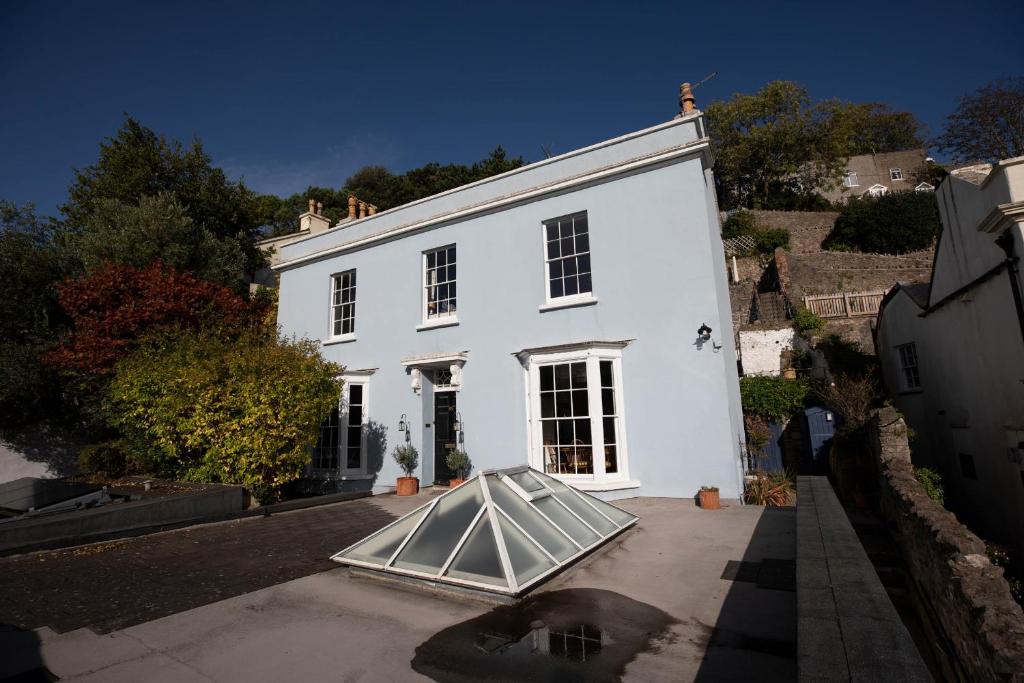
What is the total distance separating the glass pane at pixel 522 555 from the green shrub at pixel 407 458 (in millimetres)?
6883

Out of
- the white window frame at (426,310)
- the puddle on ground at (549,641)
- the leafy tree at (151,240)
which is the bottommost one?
the puddle on ground at (549,641)

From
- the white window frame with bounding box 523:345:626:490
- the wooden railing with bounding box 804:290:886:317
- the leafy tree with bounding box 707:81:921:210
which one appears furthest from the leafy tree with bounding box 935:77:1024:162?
the white window frame with bounding box 523:345:626:490

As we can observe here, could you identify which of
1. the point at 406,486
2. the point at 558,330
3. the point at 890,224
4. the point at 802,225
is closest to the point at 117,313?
the point at 406,486

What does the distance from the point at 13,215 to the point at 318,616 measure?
19.2m

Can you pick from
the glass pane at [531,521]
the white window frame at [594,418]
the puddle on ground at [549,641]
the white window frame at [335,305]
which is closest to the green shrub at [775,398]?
the white window frame at [594,418]

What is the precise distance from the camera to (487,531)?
4.75 m

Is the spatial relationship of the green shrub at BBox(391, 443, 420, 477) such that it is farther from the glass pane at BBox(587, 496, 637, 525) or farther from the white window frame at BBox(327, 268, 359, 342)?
the glass pane at BBox(587, 496, 637, 525)

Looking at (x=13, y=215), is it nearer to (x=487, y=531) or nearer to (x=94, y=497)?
(x=94, y=497)

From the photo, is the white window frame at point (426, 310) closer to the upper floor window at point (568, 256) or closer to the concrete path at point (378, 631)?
the upper floor window at point (568, 256)

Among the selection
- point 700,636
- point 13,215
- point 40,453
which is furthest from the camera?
point 13,215

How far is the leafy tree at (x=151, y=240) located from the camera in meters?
15.7

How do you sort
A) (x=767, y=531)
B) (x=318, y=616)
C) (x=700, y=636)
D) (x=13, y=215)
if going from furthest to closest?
(x=13, y=215) < (x=767, y=531) < (x=318, y=616) < (x=700, y=636)

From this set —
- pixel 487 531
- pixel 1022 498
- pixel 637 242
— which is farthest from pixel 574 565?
pixel 1022 498

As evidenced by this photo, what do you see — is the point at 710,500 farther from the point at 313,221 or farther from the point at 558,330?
the point at 313,221
